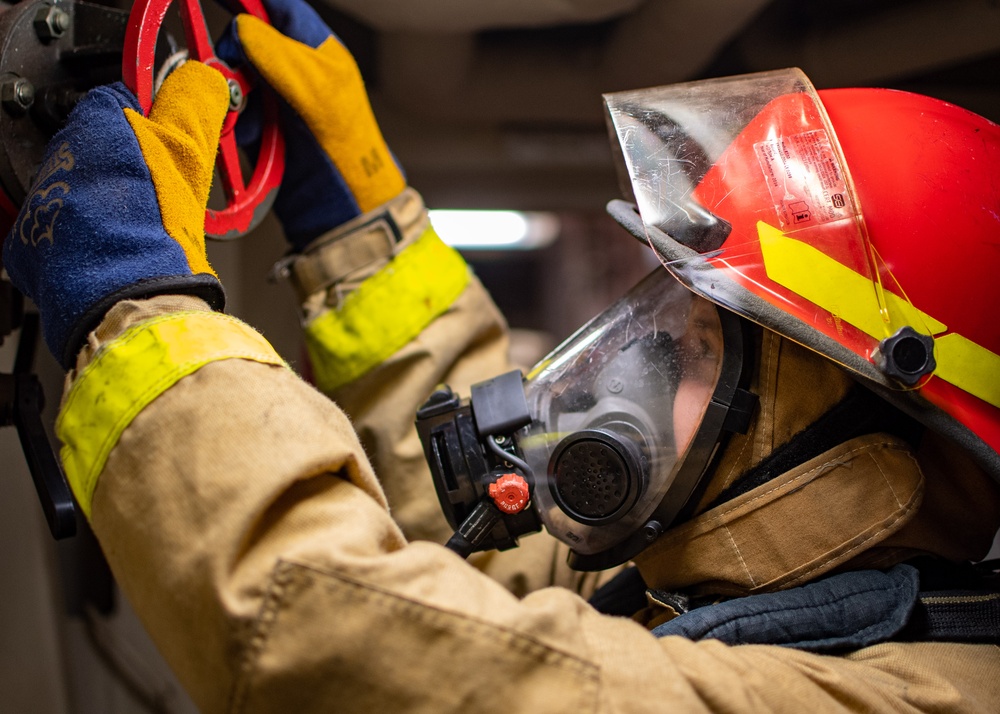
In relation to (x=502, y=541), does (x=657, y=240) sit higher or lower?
higher

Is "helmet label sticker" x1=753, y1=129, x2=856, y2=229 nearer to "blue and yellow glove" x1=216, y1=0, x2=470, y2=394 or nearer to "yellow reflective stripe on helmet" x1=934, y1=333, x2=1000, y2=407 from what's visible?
"yellow reflective stripe on helmet" x1=934, y1=333, x2=1000, y2=407

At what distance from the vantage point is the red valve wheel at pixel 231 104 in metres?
0.83

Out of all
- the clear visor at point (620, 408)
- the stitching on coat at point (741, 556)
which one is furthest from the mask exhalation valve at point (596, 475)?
the stitching on coat at point (741, 556)

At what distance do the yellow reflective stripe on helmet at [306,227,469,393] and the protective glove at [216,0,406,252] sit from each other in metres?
0.12

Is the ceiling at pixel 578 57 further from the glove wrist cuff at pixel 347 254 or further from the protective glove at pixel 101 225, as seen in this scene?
the protective glove at pixel 101 225

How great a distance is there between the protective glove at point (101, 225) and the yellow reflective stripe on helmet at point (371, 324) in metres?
0.35

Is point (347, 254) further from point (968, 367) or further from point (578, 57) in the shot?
point (968, 367)

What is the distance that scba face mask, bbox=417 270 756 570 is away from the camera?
3.06ft

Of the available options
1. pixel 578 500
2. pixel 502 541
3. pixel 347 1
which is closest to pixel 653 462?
pixel 578 500

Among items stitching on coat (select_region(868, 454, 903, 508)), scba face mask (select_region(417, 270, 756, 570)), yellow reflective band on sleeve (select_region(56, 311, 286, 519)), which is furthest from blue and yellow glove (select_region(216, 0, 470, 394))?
stitching on coat (select_region(868, 454, 903, 508))

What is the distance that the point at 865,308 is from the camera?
2.87 ft

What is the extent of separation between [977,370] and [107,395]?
92 cm

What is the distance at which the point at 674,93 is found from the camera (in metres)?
1.02

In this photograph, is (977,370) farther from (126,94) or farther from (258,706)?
(126,94)
